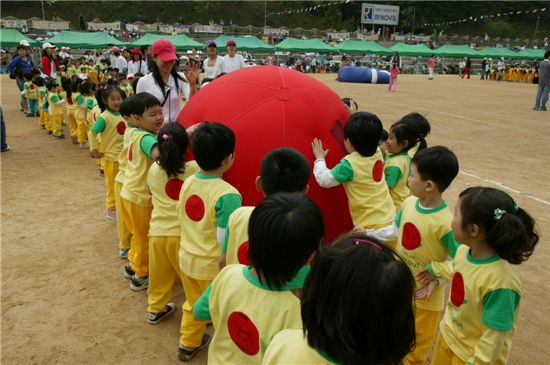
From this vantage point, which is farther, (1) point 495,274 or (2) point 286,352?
(1) point 495,274

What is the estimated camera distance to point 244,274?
1.82 meters

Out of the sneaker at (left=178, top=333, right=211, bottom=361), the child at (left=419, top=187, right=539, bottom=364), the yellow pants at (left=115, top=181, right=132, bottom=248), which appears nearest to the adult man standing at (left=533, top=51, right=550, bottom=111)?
the yellow pants at (left=115, top=181, right=132, bottom=248)

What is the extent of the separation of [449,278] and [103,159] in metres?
4.59

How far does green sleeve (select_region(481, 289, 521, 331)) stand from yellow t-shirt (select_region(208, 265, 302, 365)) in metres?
0.98

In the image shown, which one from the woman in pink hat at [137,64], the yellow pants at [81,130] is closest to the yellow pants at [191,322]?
the yellow pants at [81,130]

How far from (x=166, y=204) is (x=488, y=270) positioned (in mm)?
2325

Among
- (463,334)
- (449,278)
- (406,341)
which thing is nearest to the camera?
(406,341)

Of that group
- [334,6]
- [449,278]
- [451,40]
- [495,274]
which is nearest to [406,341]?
[495,274]

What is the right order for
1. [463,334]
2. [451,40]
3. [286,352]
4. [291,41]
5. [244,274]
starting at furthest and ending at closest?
[451,40], [291,41], [463,334], [244,274], [286,352]

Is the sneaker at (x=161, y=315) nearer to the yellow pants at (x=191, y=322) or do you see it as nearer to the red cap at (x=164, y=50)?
the yellow pants at (x=191, y=322)

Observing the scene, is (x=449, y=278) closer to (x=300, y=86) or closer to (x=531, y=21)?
(x=300, y=86)

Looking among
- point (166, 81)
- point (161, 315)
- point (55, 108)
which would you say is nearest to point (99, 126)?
point (166, 81)

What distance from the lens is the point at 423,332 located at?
9.34 ft

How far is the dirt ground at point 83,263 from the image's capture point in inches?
130
